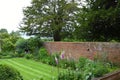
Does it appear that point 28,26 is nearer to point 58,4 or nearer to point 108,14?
point 58,4

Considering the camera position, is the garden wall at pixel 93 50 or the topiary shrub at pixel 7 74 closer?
the topiary shrub at pixel 7 74

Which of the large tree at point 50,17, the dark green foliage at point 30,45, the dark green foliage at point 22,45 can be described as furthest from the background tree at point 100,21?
the large tree at point 50,17

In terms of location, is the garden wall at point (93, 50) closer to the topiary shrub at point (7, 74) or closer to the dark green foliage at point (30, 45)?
the dark green foliage at point (30, 45)

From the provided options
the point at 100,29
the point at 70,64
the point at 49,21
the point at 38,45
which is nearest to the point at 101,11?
the point at 100,29

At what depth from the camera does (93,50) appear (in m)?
11.6

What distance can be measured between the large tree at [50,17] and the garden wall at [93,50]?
8.19m

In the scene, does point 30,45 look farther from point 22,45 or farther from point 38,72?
point 38,72

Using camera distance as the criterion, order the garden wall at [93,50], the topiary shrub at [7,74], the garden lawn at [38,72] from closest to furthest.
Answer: the topiary shrub at [7,74]
the garden lawn at [38,72]
the garden wall at [93,50]

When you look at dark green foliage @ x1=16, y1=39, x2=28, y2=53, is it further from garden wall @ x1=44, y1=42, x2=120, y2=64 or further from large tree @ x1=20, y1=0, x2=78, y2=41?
large tree @ x1=20, y1=0, x2=78, y2=41

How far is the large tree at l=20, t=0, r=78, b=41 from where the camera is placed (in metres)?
22.6

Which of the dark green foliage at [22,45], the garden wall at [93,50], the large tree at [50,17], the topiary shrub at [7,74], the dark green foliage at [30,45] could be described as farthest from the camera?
the large tree at [50,17]

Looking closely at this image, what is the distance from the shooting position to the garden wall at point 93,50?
10.7 metres

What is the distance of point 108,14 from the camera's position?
1108cm

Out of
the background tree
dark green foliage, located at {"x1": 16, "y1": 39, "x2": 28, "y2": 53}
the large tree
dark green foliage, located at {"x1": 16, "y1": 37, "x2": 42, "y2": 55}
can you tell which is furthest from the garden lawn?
the large tree
